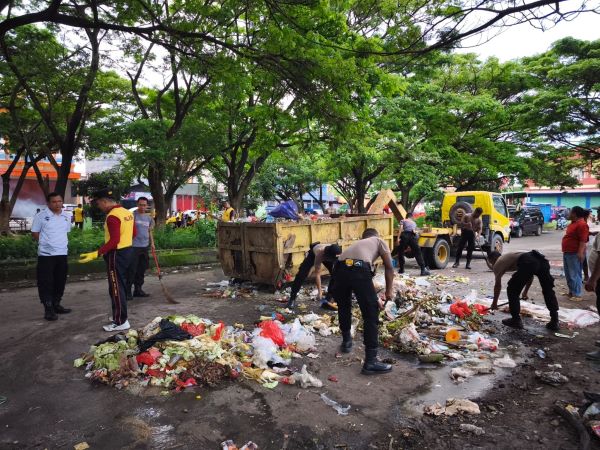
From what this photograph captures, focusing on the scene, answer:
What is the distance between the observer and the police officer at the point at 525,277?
5.49m

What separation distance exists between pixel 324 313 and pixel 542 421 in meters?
3.48

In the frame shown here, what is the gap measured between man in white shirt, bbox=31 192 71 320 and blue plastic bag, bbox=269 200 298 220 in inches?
138

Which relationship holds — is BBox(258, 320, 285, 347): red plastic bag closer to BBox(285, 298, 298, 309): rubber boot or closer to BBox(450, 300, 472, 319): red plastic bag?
Result: BBox(285, 298, 298, 309): rubber boot

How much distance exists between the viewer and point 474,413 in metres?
3.37

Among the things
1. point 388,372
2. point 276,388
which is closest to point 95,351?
point 276,388

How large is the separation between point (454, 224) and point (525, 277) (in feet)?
21.9

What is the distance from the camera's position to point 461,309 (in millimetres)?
6117

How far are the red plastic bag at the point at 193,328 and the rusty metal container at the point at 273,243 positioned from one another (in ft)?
8.21

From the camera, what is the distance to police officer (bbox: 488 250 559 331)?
18.0ft

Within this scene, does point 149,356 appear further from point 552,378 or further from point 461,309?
point 461,309

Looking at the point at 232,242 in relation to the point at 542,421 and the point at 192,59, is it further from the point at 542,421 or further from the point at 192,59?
the point at 542,421

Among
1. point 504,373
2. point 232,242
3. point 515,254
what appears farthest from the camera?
point 232,242

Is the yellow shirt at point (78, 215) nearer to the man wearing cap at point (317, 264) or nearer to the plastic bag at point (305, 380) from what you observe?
the man wearing cap at point (317, 264)

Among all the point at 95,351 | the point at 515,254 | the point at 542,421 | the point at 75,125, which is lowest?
the point at 542,421
